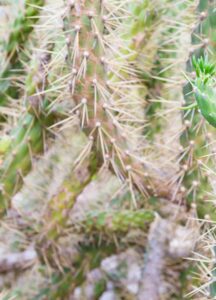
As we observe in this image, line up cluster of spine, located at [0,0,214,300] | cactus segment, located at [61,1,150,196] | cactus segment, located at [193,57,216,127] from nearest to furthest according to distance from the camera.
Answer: cactus segment, located at [193,57,216,127] → cactus segment, located at [61,1,150,196] → cluster of spine, located at [0,0,214,300]

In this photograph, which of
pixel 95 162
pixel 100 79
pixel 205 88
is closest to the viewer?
pixel 205 88

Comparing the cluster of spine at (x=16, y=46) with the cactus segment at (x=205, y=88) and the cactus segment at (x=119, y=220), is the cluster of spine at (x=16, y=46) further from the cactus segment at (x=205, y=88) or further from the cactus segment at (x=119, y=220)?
the cactus segment at (x=205, y=88)

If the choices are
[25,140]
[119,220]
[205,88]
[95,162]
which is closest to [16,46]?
[25,140]

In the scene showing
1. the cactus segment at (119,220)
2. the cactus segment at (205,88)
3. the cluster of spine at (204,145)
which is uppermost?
the cactus segment at (205,88)

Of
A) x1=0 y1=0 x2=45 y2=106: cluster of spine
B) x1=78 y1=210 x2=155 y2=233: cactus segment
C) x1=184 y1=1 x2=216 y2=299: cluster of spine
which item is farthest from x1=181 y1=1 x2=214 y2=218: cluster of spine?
x1=0 y1=0 x2=45 y2=106: cluster of spine

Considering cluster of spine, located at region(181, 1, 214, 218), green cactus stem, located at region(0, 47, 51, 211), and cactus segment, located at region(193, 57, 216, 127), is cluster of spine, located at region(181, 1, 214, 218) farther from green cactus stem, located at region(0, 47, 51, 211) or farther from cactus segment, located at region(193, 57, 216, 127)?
cactus segment, located at region(193, 57, 216, 127)

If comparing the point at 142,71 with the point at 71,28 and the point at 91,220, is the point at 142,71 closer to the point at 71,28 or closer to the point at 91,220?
the point at 91,220

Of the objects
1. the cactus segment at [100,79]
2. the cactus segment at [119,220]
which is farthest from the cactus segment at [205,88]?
the cactus segment at [119,220]

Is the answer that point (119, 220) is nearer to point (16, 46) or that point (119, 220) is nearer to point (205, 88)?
point (16, 46)

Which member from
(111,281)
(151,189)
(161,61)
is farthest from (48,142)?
(111,281)

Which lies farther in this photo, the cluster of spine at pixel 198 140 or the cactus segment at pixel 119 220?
the cactus segment at pixel 119 220

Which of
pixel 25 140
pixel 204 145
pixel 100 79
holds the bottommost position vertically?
pixel 204 145

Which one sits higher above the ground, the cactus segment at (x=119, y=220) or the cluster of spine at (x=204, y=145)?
the cluster of spine at (x=204, y=145)
